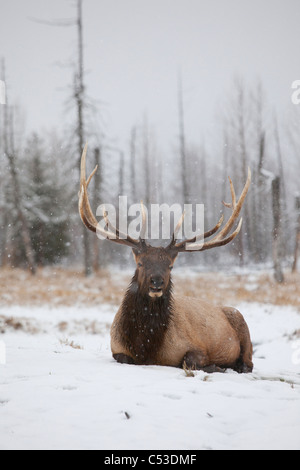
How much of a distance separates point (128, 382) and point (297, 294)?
33.1ft

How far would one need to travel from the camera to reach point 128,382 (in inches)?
154

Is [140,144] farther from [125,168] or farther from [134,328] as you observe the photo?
[134,328]

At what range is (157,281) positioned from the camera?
4.54 metres

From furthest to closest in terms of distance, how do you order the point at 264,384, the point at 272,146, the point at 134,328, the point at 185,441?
the point at 272,146
the point at 134,328
the point at 264,384
the point at 185,441

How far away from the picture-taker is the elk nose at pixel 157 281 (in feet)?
14.8

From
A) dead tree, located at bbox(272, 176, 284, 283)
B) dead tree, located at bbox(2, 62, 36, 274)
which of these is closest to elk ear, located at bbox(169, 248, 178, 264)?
dead tree, located at bbox(272, 176, 284, 283)

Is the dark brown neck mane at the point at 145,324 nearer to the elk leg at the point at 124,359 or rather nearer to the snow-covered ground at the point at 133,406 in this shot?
the elk leg at the point at 124,359

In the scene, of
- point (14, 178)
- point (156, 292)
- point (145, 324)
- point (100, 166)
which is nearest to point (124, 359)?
point (145, 324)

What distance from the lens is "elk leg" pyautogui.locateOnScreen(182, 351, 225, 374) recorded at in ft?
15.6

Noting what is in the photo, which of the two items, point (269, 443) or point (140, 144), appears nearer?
point (269, 443)

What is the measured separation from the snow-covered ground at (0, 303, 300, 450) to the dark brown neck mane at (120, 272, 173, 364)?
30cm

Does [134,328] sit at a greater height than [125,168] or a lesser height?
lesser

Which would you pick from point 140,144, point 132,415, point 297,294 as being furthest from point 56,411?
point 140,144

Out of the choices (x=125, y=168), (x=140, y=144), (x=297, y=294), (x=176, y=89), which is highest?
(x=176, y=89)
